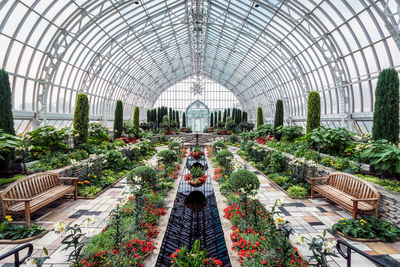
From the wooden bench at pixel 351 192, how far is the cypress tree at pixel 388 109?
2273mm

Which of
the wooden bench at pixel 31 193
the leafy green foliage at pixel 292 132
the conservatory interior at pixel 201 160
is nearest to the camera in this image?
the conservatory interior at pixel 201 160

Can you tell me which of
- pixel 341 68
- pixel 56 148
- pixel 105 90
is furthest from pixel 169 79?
pixel 56 148

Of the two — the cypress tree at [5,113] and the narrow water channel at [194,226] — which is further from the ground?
the cypress tree at [5,113]

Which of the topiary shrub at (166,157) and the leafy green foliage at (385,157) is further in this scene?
the topiary shrub at (166,157)

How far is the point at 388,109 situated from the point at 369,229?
395 cm

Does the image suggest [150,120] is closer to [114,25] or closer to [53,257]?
[114,25]

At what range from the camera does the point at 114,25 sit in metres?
13.5

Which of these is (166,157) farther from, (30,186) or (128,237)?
(128,237)

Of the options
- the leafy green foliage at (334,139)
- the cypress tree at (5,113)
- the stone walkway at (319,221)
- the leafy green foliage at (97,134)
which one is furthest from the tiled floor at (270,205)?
the leafy green foliage at (97,134)

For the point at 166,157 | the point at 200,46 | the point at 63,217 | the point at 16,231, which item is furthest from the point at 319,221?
the point at 200,46

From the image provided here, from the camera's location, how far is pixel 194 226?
Result: 4.43 metres

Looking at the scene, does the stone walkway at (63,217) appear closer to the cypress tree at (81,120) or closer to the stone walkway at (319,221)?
the stone walkway at (319,221)

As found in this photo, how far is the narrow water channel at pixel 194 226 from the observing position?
11.5ft

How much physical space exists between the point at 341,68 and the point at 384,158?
953 cm
